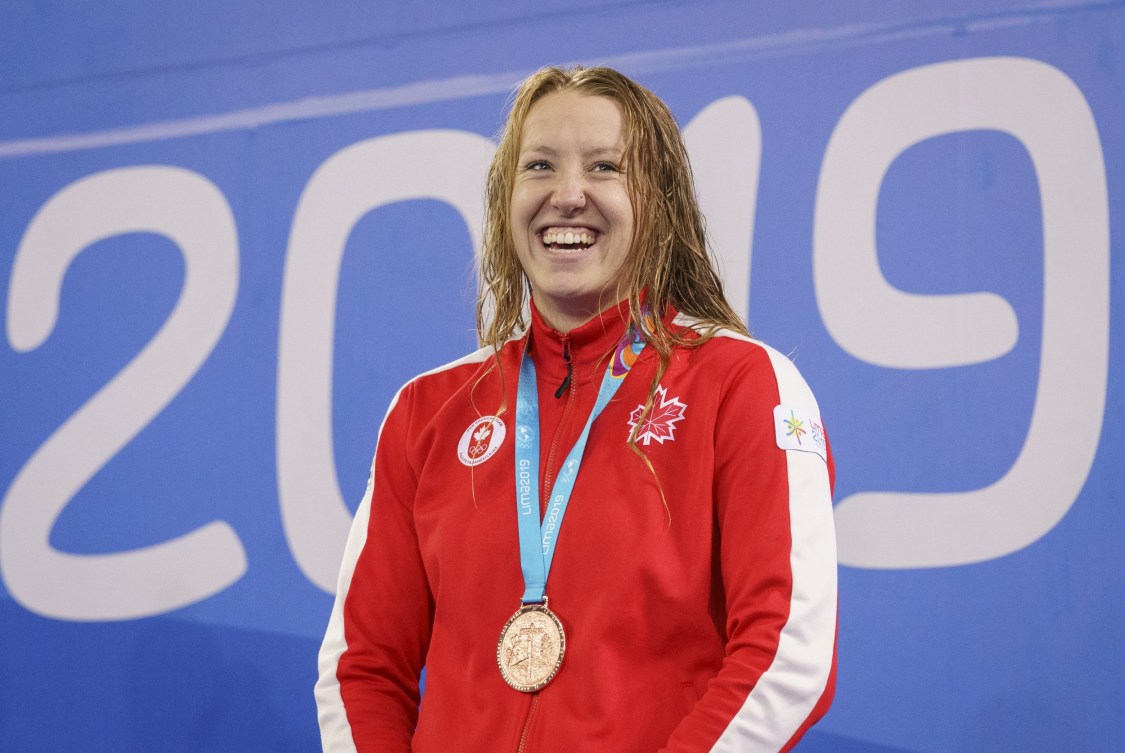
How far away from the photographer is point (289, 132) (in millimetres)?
2662

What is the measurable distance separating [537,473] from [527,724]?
0.29m

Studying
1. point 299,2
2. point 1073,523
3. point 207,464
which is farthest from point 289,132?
point 1073,523

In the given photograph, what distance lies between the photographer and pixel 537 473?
1.42m

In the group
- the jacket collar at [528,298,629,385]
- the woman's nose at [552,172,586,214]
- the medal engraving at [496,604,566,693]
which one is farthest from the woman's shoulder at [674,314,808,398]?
the medal engraving at [496,604,566,693]

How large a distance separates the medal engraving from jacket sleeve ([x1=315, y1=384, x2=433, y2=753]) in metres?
0.21

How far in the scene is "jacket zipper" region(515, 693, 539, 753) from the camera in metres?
1.27

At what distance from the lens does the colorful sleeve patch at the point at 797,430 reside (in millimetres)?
1292

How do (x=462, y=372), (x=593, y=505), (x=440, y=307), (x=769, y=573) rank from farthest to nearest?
(x=440, y=307) < (x=462, y=372) < (x=593, y=505) < (x=769, y=573)

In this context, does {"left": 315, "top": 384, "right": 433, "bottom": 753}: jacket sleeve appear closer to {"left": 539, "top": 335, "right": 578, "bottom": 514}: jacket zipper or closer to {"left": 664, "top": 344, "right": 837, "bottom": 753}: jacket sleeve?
{"left": 539, "top": 335, "right": 578, "bottom": 514}: jacket zipper

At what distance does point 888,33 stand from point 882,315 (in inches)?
20.3

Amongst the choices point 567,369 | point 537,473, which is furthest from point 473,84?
point 537,473

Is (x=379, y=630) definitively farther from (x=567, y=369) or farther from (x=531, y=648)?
(x=567, y=369)

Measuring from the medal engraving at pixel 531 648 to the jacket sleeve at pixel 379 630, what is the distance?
21 cm

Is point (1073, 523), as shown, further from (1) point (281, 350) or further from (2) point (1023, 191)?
(1) point (281, 350)
